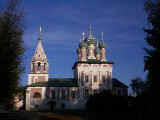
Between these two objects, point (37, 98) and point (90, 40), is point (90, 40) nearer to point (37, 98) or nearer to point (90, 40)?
point (90, 40)

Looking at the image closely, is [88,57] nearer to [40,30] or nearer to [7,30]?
[40,30]

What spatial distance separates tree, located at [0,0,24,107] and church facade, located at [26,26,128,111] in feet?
108

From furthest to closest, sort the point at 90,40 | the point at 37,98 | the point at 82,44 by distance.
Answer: the point at 90,40 < the point at 82,44 < the point at 37,98

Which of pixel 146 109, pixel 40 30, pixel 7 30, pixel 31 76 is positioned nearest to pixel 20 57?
pixel 7 30

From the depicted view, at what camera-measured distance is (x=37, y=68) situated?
51312 mm

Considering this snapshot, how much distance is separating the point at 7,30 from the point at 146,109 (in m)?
8.35

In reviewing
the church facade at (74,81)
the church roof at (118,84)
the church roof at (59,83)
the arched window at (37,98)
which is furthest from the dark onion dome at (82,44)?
the arched window at (37,98)

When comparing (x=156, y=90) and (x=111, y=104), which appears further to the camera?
(x=111, y=104)

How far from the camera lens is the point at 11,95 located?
14445mm

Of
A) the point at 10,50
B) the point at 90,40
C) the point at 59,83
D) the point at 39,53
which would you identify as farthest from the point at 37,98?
the point at 10,50

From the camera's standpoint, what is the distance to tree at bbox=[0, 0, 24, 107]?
12.9 metres

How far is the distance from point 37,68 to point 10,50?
3852 cm

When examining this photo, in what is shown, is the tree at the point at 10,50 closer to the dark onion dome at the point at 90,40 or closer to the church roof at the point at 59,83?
the church roof at the point at 59,83

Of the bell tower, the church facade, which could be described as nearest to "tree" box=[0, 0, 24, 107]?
the church facade
